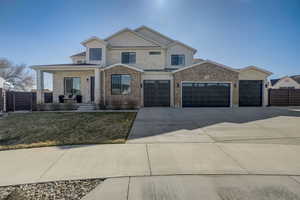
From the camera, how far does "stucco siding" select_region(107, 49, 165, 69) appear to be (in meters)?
17.0

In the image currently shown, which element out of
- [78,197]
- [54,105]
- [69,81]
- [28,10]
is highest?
[28,10]

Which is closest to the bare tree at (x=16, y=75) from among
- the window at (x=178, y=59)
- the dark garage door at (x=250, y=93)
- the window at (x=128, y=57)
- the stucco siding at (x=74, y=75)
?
the stucco siding at (x=74, y=75)

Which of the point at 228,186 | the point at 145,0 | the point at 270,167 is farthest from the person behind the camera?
the point at 145,0

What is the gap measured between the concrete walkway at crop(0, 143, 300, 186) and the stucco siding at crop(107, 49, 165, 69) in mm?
13234

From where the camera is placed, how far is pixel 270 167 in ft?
11.3

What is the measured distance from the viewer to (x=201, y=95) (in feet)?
48.1

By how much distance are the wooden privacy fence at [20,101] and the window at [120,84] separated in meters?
7.26

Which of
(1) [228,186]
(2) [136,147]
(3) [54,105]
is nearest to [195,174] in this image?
(1) [228,186]

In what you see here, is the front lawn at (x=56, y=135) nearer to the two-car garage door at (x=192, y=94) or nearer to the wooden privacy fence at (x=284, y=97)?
the two-car garage door at (x=192, y=94)

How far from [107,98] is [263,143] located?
39.8 feet

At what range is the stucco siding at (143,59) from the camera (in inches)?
669

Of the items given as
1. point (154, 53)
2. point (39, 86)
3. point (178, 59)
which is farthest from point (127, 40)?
point (39, 86)

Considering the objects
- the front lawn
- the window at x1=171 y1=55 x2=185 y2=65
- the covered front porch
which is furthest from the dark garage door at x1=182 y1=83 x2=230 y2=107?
the covered front porch

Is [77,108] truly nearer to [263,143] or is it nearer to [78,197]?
[78,197]
